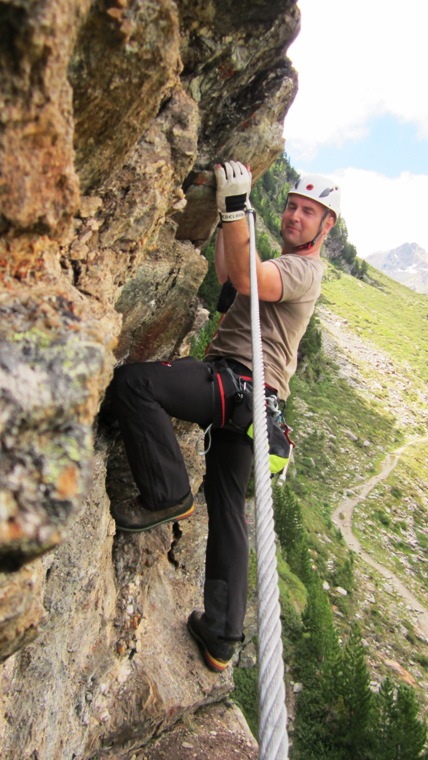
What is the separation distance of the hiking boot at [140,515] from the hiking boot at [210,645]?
1.18m

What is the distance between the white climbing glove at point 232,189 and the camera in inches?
195

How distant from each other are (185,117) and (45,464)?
3.65 metres

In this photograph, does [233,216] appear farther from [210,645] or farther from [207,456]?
[210,645]

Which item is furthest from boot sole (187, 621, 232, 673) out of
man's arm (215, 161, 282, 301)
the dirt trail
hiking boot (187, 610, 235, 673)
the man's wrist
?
the dirt trail

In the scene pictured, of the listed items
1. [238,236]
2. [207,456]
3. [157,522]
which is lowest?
[157,522]

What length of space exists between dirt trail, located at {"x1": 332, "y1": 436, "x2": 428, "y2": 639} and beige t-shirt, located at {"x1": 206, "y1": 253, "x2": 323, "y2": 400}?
23.1 metres

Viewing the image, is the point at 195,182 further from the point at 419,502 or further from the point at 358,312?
the point at 358,312

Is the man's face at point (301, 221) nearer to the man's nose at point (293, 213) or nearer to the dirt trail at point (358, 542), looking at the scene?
the man's nose at point (293, 213)

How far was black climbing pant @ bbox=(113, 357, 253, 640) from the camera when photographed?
4.69 m

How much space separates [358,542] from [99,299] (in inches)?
1186

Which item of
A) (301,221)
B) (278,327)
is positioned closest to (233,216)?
(301,221)

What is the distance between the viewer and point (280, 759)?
1.93 meters

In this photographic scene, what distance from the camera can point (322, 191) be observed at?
573 centimetres

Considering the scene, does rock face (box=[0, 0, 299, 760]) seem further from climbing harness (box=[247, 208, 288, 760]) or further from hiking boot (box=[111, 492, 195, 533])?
climbing harness (box=[247, 208, 288, 760])
